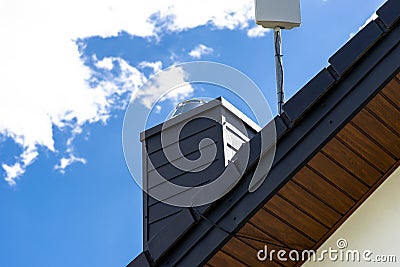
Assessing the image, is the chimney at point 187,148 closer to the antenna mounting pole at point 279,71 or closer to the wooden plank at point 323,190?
the antenna mounting pole at point 279,71

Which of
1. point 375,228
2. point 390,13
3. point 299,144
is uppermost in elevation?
point 390,13

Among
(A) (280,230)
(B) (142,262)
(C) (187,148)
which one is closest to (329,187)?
(A) (280,230)

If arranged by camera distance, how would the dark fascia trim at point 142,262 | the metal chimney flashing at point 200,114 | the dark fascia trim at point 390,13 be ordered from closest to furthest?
1. the dark fascia trim at point 142,262
2. the dark fascia trim at point 390,13
3. the metal chimney flashing at point 200,114

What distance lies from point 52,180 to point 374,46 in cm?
1244

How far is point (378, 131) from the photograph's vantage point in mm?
2830

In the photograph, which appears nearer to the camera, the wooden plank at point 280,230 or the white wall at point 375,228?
the wooden plank at point 280,230

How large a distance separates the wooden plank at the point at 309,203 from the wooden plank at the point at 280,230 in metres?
0.10

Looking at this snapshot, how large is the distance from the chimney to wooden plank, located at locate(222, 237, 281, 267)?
1370 millimetres

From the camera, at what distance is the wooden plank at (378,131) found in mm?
2721

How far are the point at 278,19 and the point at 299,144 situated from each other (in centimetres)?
176

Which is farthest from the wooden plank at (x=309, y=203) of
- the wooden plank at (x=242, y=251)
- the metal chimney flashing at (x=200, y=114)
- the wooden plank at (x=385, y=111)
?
the metal chimney flashing at (x=200, y=114)

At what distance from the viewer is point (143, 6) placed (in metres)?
14.7

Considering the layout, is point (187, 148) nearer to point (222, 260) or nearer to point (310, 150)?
point (222, 260)

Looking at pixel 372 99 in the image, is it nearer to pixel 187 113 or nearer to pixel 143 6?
pixel 187 113
